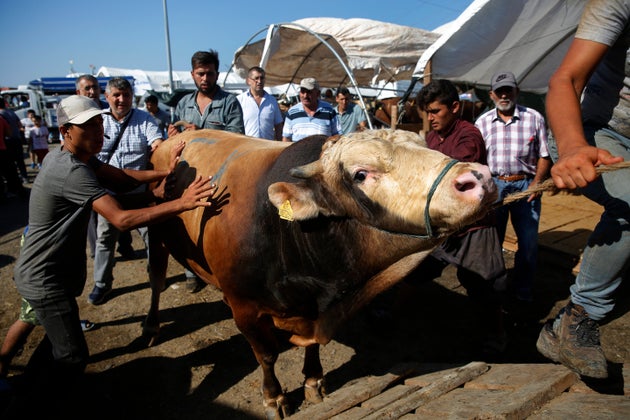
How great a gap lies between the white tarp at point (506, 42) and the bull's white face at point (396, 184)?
20.8 feet

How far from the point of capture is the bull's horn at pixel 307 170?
2088mm

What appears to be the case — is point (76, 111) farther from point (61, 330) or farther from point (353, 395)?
point (353, 395)

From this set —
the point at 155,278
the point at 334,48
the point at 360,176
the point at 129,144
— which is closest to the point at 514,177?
the point at 360,176

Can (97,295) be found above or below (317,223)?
below

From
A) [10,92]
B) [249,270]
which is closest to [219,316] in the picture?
[249,270]

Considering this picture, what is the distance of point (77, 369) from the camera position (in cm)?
264

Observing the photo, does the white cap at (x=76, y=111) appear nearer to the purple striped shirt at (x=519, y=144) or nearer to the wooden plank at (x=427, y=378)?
the wooden plank at (x=427, y=378)

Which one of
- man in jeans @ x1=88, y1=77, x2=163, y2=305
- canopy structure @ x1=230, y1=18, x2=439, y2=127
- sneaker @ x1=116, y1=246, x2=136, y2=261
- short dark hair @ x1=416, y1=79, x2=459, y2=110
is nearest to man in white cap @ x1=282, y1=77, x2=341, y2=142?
man in jeans @ x1=88, y1=77, x2=163, y2=305

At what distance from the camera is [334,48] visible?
11.3 metres

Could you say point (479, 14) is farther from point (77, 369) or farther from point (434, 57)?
point (77, 369)

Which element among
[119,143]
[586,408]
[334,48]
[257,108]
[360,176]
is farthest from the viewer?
[334,48]

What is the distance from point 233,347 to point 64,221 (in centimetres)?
186

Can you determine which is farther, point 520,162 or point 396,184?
point 520,162

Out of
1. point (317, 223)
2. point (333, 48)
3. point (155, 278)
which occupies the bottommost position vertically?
point (155, 278)
